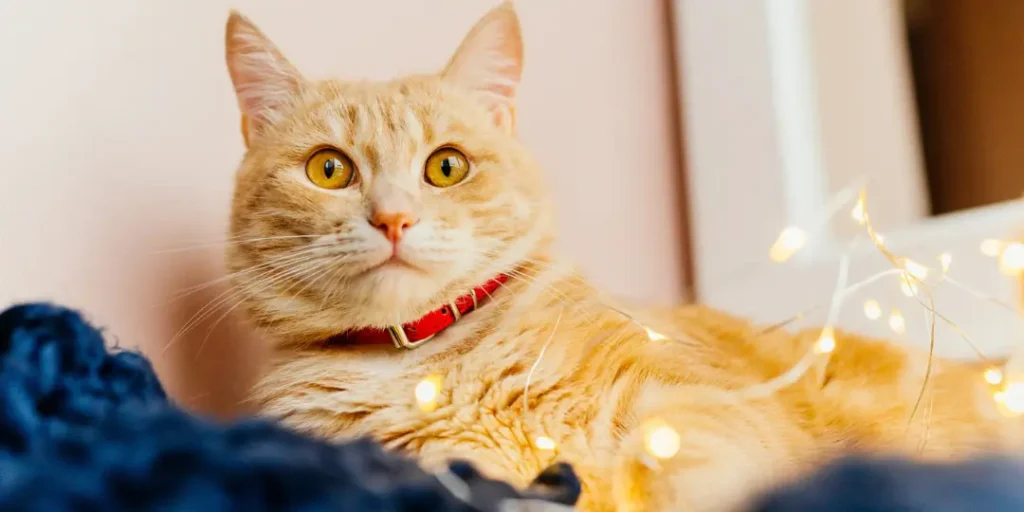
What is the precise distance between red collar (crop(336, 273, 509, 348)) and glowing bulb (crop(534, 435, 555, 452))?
210mm

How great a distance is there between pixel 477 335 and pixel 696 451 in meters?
0.29

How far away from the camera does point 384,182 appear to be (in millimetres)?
896

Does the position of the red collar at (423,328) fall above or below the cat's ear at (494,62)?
below

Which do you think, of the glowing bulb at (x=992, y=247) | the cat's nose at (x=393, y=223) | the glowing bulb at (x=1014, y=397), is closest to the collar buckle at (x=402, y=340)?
the cat's nose at (x=393, y=223)

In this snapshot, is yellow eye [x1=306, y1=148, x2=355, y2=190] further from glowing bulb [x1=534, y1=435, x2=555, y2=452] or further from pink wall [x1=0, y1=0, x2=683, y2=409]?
glowing bulb [x1=534, y1=435, x2=555, y2=452]

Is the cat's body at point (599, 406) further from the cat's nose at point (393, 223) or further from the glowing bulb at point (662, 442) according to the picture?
the cat's nose at point (393, 223)

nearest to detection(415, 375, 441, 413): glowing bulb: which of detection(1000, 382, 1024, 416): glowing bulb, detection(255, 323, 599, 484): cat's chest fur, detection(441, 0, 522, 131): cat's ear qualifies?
detection(255, 323, 599, 484): cat's chest fur

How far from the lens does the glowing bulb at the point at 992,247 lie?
4.17 feet

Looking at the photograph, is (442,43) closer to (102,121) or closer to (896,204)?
(102,121)

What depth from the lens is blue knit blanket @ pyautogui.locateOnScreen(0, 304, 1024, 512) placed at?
33cm

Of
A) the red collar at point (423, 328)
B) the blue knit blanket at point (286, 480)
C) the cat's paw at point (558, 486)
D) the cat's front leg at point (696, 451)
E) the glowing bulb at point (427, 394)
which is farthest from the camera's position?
the red collar at point (423, 328)

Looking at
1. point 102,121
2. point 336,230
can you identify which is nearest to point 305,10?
point 102,121

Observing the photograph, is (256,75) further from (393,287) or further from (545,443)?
(545,443)

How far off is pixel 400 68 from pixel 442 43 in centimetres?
12
